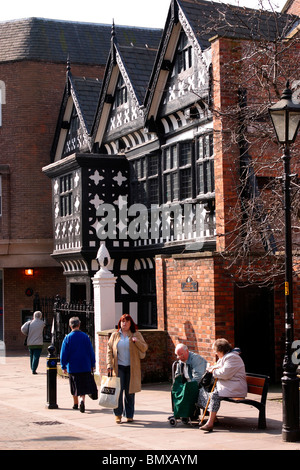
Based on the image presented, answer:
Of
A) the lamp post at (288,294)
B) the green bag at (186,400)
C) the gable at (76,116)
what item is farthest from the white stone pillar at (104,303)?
the gable at (76,116)

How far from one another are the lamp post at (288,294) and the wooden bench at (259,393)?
0.97 meters

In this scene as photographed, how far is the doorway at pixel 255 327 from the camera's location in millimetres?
15547

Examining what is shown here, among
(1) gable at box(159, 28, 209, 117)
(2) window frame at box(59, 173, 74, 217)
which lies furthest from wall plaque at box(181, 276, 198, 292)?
(2) window frame at box(59, 173, 74, 217)

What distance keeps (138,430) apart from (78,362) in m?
2.47

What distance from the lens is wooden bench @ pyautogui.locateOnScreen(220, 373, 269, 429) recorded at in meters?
11.0

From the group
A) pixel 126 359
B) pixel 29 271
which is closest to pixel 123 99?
pixel 29 271

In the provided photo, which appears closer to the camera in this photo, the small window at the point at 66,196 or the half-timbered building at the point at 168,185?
the half-timbered building at the point at 168,185

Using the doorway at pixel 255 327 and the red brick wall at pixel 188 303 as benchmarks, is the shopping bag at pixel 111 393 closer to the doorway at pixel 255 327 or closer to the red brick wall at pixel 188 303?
the red brick wall at pixel 188 303

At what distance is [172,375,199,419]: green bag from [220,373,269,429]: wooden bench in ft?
1.71

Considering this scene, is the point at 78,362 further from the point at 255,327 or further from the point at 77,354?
the point at 255,327

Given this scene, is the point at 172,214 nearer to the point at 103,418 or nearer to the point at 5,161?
the point at 103,418

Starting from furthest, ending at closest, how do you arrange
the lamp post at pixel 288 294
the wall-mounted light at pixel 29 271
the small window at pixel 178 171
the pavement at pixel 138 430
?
the wall-mounted light at pixel 29 271, the small window at pixel 178 171, the lamp post at pixel 288 294, the pavement at pixel 138 430

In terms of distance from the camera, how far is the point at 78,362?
13.5 meters

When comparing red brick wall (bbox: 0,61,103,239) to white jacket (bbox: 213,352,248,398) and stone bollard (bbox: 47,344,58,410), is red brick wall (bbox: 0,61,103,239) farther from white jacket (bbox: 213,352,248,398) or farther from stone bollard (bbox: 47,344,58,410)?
white jacket (bbox: 213,352,248,398)
